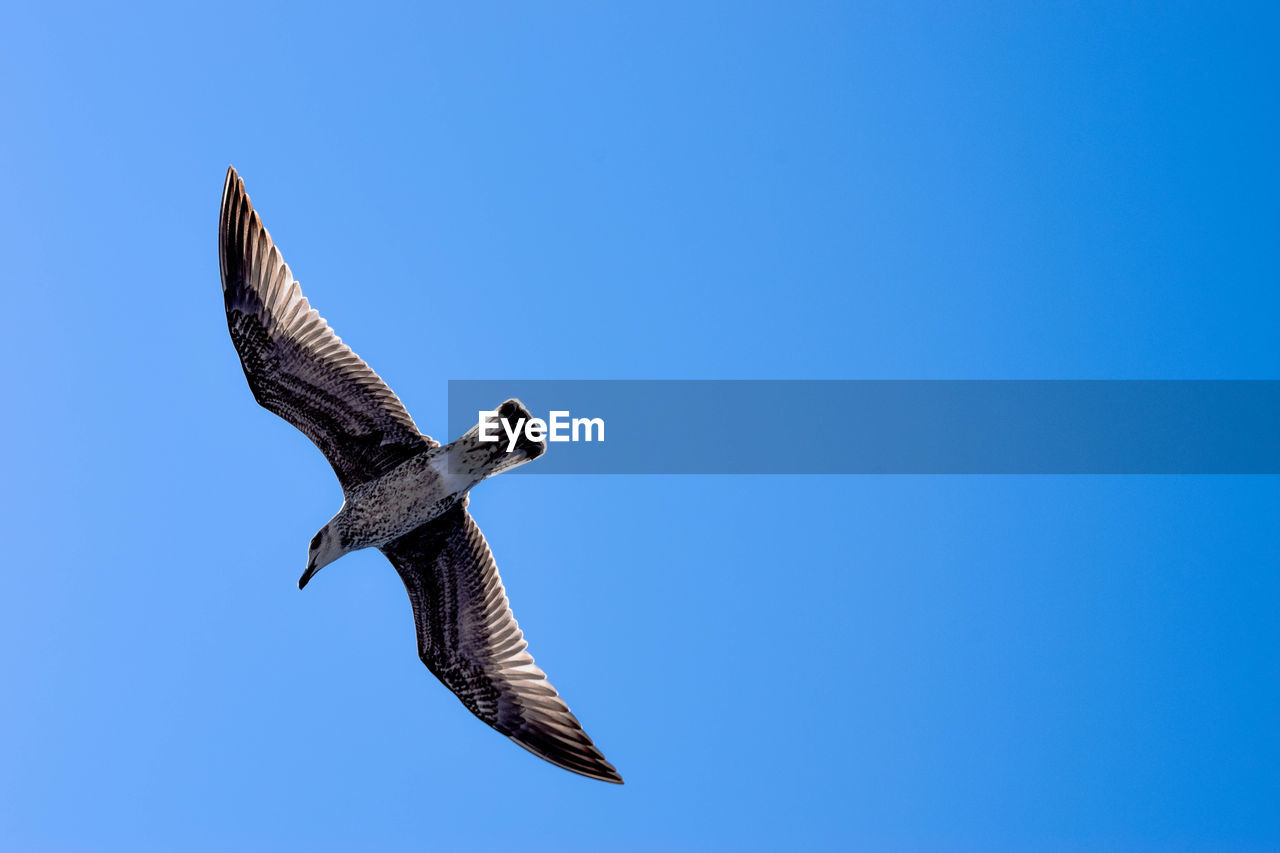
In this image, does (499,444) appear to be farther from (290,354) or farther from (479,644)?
(479,644)

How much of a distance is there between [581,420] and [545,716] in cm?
377

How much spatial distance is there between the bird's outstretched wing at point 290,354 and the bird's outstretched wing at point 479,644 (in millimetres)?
1603

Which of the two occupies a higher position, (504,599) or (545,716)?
(504,599)

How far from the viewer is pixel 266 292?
14188 millimetres

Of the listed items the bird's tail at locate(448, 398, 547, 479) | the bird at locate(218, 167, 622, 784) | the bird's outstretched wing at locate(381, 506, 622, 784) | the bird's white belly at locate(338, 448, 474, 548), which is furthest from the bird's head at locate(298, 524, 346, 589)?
the bird's tail at locate(448, 398, 547, 479)

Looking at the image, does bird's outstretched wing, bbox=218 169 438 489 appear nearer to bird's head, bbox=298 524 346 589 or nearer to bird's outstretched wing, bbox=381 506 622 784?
bird's head, bbox=298 524 346 589

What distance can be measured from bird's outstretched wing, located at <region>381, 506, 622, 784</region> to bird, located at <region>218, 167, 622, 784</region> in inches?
0.6

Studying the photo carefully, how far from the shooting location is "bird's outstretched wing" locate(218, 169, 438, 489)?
14.1m

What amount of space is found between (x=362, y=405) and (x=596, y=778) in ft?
17.5

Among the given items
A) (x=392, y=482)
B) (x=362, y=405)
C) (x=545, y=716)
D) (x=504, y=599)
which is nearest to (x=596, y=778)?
(x=545, y=716)

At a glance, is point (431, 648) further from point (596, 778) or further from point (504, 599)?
point (596, 778)

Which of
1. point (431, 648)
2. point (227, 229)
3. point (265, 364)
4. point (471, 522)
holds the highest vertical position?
point (227, 229)

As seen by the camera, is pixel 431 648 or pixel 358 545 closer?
pixel 358 545

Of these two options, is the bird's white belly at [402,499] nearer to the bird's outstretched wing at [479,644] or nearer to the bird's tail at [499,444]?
the bird's tail at [499,444]
